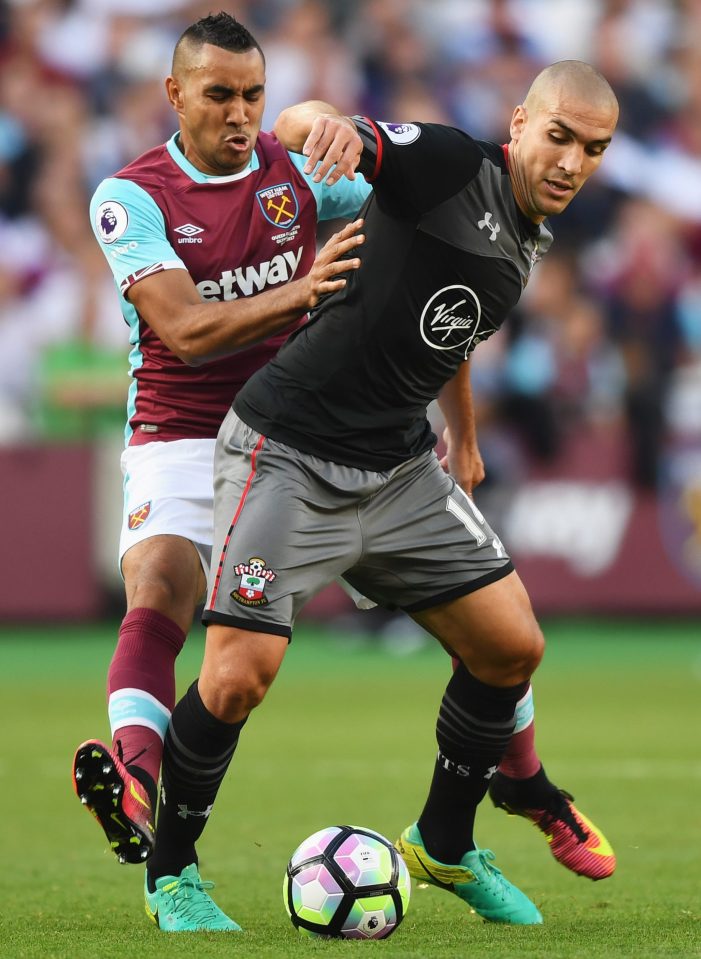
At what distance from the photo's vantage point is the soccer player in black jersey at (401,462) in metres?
4.24

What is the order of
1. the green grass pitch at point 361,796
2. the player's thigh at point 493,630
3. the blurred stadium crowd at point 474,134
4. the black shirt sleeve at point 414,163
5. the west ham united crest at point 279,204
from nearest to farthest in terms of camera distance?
1. the black shirt sleeve at point 414,163
2. the green grass pitch at point 361,796
3. the player's thigh at point 493,630
4. the west ham united crest at point 279,204
5. the blurred stadium crowd at point 474,134

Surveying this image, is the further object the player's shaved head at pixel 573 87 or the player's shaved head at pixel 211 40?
the player's shaved head at pixel 211 40

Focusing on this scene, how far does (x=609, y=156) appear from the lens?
51.3 feet

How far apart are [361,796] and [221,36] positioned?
372 cm

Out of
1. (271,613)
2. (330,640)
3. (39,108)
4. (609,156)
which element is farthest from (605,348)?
(271,613)

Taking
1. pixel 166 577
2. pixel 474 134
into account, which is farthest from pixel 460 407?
pixel 474 134

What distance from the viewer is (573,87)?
4.27m

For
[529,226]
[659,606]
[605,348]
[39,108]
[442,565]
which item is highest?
[529,226]

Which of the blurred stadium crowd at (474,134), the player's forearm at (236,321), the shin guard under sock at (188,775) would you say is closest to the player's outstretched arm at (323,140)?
the player's forearm at (236,321)

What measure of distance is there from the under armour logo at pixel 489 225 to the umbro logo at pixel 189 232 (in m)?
0.95

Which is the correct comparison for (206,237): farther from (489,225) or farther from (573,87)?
(573,87)

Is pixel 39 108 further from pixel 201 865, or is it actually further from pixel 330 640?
pixel 201 865

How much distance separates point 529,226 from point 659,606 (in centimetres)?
998

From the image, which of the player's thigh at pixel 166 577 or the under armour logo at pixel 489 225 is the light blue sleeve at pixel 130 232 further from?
the under armour logo at pixel 489 225
